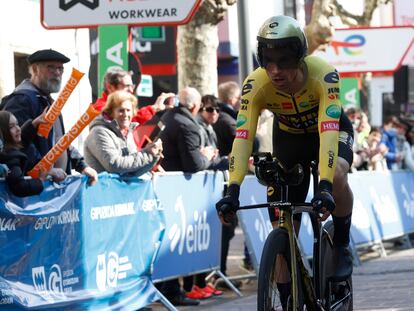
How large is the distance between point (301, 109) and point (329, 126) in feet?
1.22

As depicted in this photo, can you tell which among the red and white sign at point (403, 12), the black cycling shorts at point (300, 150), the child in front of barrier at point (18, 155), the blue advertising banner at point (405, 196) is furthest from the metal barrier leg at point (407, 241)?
the red and white sign at point (403, 12)

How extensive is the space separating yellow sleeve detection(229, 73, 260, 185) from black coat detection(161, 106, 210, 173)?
4.41m

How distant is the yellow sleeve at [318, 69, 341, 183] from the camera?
23.8ft

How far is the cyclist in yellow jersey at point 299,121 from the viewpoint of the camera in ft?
23.7

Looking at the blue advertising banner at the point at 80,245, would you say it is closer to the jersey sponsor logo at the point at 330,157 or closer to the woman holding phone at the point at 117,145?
the woman holding phone at the point at 117,145

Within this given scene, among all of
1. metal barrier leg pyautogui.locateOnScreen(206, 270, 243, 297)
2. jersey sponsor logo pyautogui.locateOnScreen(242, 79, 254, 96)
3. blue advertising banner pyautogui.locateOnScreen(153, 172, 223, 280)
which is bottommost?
metal barrier leg pyautogui.locateOnScreen(206, 270, 243, 297)

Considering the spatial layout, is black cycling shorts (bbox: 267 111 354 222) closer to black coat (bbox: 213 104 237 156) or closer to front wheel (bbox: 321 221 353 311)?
front wheel (bbox: 321 221 353 311)

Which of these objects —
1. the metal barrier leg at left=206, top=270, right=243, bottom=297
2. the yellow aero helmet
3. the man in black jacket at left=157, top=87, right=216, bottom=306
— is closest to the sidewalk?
the metal barrier leg at left=206, top=270, right=243, bottom=297

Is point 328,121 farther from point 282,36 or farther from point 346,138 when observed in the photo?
point 282,36

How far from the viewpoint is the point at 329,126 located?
7.36 meters

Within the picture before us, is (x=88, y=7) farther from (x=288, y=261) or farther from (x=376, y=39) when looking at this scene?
(x=376, y=39)

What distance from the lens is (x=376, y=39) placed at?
27.1 m

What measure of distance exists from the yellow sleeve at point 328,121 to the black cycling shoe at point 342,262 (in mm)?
1051

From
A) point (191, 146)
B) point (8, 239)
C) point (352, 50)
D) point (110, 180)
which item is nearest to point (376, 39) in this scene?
point (352, 50)
